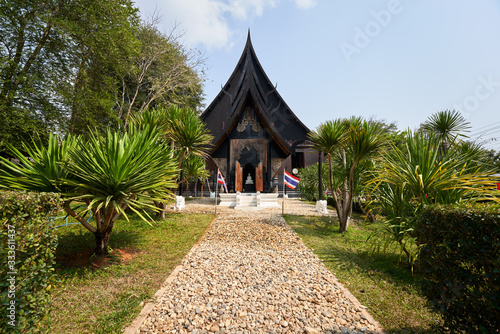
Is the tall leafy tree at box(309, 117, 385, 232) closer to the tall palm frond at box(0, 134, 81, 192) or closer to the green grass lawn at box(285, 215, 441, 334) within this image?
the green grass lawn at box(285, 215, 441, 334)

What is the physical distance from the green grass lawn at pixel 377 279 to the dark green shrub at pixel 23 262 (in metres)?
3.98

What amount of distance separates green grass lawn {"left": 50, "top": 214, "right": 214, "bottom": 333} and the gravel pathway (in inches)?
12.4

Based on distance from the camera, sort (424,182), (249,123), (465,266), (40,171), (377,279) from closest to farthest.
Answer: (465,266) < (40,171) < (377,279) < (424,182) < (249,123)

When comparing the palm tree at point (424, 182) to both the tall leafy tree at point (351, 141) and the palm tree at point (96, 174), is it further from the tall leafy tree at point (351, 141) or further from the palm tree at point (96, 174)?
the palm tree at point (96, 174)

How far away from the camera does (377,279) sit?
12.8 feet

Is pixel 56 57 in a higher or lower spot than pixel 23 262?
higher

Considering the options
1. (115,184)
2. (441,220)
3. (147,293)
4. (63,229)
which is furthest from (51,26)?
(441,220)

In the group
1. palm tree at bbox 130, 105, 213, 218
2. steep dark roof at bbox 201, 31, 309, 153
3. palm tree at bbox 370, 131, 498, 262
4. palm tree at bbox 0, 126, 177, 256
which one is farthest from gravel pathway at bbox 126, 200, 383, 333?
steep dark roof at bbox 201, 31, 309, 153

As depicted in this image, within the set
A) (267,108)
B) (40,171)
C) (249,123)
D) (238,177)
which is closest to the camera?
(40,171)

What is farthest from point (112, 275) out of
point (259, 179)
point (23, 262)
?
point (259, 179)

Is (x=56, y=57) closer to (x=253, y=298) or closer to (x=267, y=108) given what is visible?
(x=253, y=298)

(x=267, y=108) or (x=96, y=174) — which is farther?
(x=267, y=108)

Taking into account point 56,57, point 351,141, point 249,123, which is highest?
point 56,57

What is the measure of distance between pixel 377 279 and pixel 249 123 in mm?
14259
